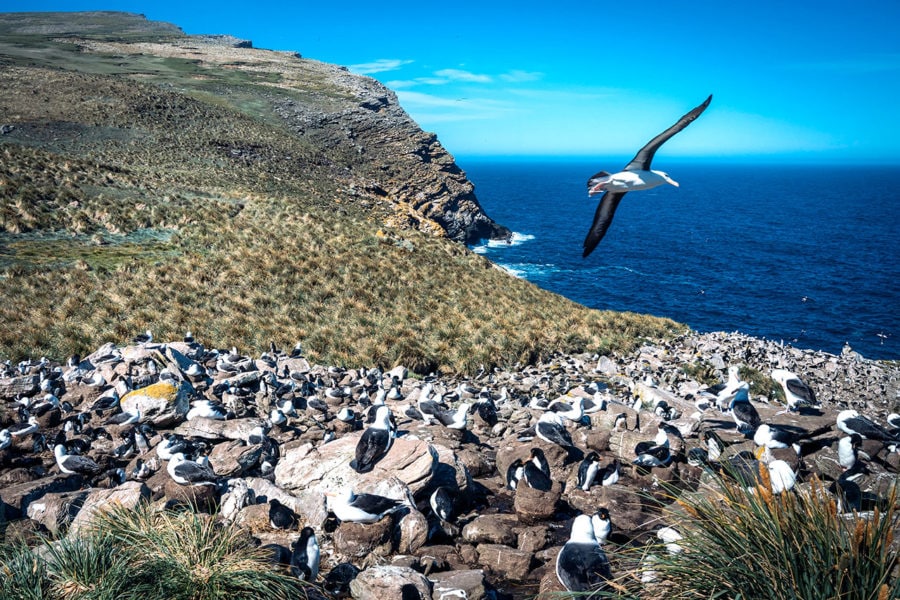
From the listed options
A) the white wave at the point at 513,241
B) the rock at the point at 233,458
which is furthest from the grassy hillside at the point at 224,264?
the white wave at the point at 513,241

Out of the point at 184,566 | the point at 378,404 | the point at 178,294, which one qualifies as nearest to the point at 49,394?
the point at 378,404

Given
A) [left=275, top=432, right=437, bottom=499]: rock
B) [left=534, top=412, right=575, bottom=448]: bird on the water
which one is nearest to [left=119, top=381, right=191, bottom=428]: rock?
[left=275, top=432, right=437, bottom=499]: rock

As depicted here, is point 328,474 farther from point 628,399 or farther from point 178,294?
point 178,294

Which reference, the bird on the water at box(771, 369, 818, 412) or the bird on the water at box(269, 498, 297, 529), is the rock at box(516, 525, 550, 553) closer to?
the bird on the water at box(269, 498, 297, 529)

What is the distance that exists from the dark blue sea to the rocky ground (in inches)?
1353

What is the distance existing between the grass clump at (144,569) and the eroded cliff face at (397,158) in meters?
56.6

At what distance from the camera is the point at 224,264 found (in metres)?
22.7

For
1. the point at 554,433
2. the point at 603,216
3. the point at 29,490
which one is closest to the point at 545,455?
the point at 554,433

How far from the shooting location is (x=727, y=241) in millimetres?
84938

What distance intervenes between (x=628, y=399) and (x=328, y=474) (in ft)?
29.7

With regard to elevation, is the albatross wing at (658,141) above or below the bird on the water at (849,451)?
above

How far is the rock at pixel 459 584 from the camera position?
19.4ft

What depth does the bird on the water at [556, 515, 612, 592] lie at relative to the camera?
537 cm

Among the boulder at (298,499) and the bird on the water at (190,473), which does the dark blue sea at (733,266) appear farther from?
the bird on the water at (190,473)
